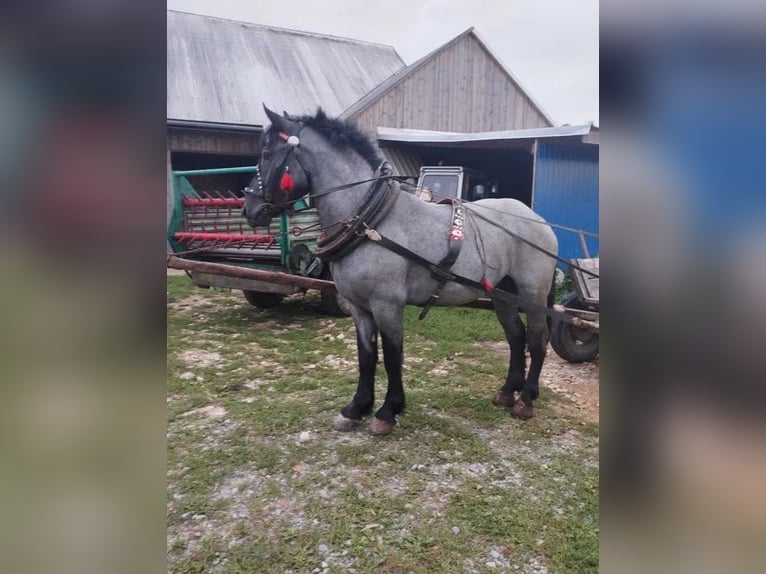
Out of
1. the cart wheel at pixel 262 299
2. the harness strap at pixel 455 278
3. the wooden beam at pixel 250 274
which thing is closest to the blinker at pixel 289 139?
the harness strap at pixel 455 278

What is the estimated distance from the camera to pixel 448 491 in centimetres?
267

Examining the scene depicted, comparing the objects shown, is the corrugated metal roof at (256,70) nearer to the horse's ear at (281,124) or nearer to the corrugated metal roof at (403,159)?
the corrugated metal roof at (403,159)

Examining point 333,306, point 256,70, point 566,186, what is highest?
point 256,70

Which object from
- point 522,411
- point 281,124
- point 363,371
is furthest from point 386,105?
point 522,411

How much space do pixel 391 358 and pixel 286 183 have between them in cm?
137

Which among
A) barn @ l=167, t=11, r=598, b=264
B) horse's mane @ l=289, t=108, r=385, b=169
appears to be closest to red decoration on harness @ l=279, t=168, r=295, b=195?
horse's mane @ l=289, t=108, r=385, b=169

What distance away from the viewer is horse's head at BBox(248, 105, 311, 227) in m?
3.05

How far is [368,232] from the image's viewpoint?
2.99m

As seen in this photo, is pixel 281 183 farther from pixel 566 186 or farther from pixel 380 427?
pixel 566 186

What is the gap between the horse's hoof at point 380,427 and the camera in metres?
3.27
